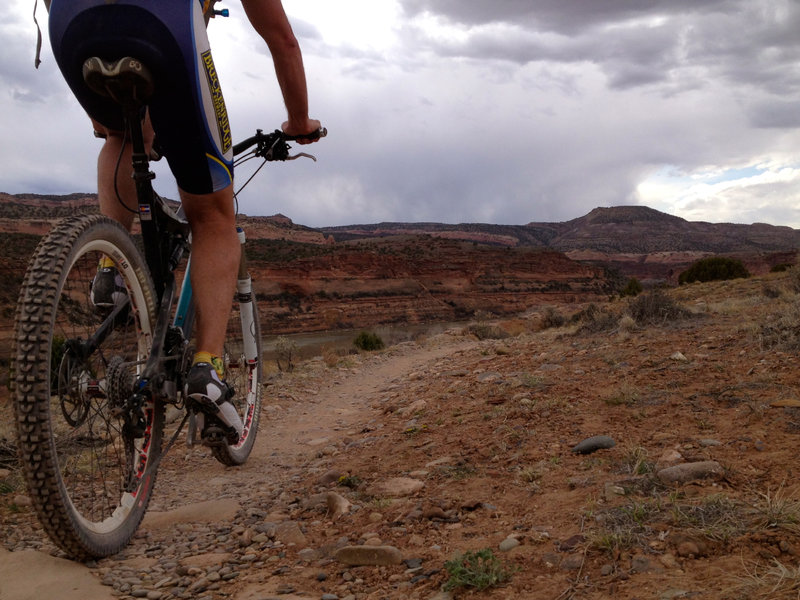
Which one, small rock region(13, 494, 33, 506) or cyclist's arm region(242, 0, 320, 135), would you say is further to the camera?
small rock region(13, 494, 33, 506)

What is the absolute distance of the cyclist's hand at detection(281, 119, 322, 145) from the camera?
9.65 feet

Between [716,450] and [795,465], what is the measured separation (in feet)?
1.08

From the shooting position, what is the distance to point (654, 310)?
7555mm

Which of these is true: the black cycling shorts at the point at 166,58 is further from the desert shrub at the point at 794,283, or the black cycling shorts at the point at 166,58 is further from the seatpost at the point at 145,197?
the desert shrub at the point at 794,283

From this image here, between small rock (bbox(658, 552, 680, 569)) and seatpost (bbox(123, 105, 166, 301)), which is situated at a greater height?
seatpost (bbox(123, 105, 166, 301))

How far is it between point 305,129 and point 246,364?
159cm

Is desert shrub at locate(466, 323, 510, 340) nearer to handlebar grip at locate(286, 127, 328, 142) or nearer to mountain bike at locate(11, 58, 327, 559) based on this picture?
handlebar grip at locate(286, 127, 328, 142)

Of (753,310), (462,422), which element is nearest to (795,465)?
(462,422)

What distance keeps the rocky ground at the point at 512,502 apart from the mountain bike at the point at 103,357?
0.23m

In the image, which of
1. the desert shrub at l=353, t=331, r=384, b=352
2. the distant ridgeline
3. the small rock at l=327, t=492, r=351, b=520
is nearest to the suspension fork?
the small rock at l=327, t=492, r=351, b=520

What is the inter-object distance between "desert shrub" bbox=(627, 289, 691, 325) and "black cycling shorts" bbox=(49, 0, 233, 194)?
247 inches

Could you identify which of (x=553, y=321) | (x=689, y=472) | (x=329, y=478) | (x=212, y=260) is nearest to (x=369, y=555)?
(x=329, y=478)

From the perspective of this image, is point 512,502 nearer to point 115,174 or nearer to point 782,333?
point 115,174

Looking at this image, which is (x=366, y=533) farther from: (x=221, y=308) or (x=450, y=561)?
(x=221, y=308)
